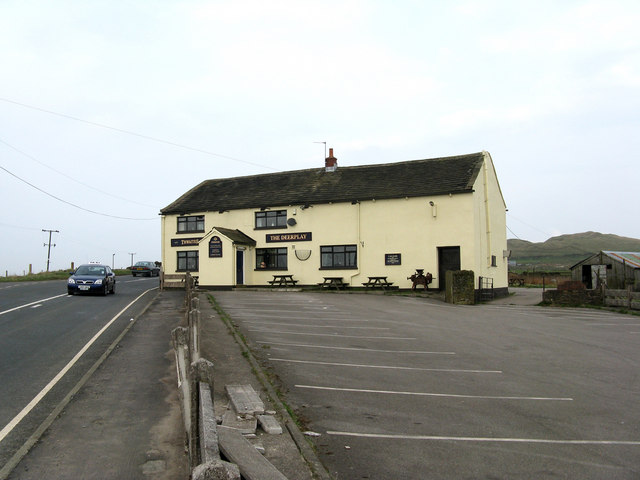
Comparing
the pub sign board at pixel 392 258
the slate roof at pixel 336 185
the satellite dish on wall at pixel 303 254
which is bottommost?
the pub sign board at pixel 392 258

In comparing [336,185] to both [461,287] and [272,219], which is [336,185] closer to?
[272,219]

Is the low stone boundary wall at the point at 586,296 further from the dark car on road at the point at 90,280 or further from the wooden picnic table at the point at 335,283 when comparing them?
the dark car on road at the point at 90,280

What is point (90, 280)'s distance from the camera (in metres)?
25.0

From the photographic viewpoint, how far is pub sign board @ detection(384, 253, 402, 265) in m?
29.2

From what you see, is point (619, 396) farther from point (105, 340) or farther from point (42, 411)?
point (105, 340)

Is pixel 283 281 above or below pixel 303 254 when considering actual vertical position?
below

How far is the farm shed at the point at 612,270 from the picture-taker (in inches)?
1045

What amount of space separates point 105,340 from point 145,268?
4389 cm

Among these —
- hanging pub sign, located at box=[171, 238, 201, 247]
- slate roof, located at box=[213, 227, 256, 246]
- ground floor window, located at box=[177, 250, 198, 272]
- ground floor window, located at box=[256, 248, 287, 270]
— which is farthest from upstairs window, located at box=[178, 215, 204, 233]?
ground floor window, located at box=[256, 248, 287, 270]

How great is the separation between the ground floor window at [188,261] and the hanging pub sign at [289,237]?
17.2 ft

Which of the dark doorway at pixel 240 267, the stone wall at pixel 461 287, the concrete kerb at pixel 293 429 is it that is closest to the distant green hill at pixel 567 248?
the dark doorway at pixel 240 267

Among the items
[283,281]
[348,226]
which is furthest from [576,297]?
[283,281]

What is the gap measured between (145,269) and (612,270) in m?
41.9

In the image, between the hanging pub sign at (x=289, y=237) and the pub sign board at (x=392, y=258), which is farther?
the hanging pub sign at (x=289, y=237)
